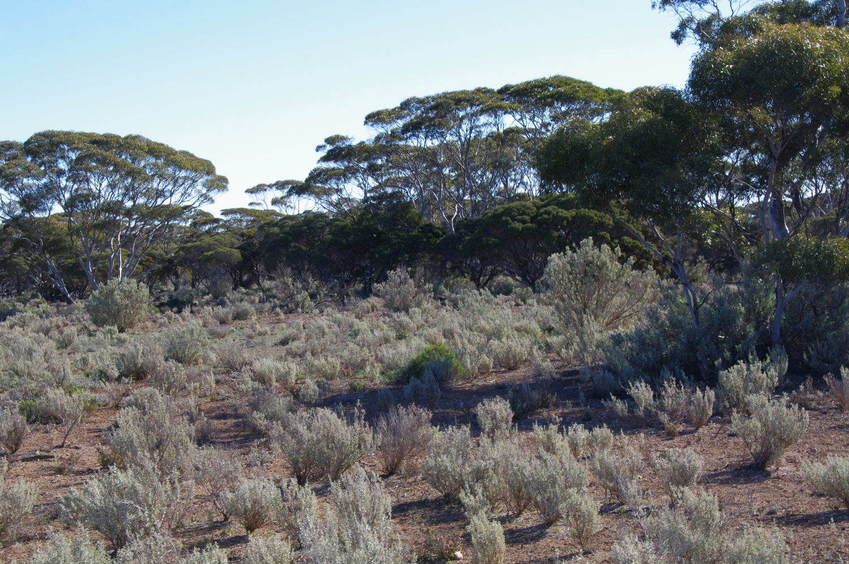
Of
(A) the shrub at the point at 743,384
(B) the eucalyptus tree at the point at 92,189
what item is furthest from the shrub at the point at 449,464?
(B) the eucalyptus tree at the point at 92,189

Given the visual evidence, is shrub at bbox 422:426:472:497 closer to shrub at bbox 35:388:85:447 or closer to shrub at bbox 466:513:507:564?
shrub at bbox 466:513:507:564

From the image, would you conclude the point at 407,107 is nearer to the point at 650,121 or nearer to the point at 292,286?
the point at 292,286

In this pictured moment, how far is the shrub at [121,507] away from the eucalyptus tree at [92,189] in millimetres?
32384

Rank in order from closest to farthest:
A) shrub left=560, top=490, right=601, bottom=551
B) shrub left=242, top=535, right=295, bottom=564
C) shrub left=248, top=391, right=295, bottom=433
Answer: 1. shrub left=242, top=535, right=295, bottom=564
2. shrub left=560, top=490, right=601, bottom=551
3. shrub left=248, top=391, right=295, bottom=433

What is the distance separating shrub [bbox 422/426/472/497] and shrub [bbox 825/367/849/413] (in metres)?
4.04

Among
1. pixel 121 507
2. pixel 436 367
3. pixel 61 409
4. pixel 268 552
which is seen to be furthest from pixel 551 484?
pixel 61 409

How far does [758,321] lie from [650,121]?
121 inches

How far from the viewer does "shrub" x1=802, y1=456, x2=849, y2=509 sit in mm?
4262

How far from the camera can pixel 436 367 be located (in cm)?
977

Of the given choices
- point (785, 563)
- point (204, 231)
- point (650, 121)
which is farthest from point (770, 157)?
point (204, 231)

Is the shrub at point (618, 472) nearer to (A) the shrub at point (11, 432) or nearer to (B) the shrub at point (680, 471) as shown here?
(B) the shrub at point (680, 471)

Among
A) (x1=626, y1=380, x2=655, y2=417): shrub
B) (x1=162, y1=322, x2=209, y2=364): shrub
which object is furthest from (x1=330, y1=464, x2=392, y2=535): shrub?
(x1=162, y1=322, x2=209, y2=364): shrub

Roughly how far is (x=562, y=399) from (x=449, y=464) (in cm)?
362

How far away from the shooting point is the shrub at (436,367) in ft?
31.9
